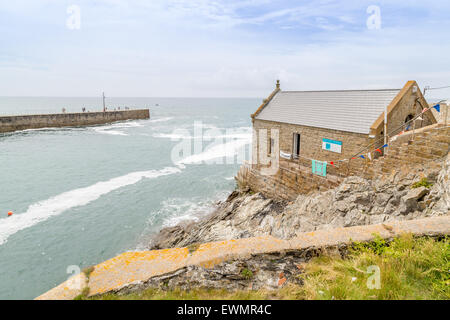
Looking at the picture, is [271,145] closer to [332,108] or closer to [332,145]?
[332,108]

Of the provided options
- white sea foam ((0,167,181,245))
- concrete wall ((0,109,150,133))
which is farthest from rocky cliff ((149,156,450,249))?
concrete wall ((0,109,150,133))

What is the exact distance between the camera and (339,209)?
10680 mm

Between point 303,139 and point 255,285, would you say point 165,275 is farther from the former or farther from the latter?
point 303,139

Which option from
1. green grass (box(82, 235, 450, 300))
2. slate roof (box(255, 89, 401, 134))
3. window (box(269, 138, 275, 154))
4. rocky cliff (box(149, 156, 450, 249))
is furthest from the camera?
window (box(269, 138, 275, 154))

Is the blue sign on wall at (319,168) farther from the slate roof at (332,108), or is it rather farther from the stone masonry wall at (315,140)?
the slate roof at (332,108)

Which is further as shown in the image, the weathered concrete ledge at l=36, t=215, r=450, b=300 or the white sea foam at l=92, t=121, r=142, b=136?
the white sea foam at l=92, t=121, r=142, b=136

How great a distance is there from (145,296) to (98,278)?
89cm

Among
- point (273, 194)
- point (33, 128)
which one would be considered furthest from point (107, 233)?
point (33, 128)

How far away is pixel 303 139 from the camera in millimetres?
16828

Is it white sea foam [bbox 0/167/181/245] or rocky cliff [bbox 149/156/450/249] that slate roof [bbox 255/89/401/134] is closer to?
rocky cliff [bbox 149/156/450/249]

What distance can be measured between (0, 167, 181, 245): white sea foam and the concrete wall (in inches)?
1681

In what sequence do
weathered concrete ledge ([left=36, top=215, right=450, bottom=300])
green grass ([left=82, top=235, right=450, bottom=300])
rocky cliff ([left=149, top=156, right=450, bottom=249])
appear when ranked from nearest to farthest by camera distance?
green grass ([left=82, top=235, right=450, bottom=300]) → weathered concrete ledge ([left=36, top=215, right=450, bottom=300]) → rocky cliff ([left=149, top=156, right=450, bottom=249])

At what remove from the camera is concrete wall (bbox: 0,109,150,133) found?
51000 mm

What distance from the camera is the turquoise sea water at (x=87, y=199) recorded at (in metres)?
13.3
